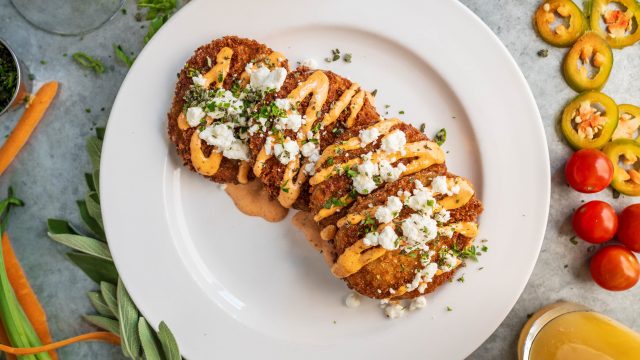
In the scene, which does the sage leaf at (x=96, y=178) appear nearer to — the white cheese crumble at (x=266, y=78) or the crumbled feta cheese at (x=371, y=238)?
the white cheese crumble at (x=266, y=78)

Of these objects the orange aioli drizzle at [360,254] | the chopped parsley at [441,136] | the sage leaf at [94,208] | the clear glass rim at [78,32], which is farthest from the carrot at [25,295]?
the chopped parsley at [441,136]

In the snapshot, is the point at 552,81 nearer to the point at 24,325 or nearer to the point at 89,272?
the point at 89,272

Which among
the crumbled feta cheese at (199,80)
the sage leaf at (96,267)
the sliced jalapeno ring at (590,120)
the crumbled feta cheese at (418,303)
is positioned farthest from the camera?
the sage leaf at (96,267)

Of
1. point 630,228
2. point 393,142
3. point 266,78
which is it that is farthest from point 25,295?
point 630,228

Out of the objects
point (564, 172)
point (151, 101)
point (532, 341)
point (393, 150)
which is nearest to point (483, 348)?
point (532, 341)

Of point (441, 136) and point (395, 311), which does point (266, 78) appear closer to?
point (441, 136)

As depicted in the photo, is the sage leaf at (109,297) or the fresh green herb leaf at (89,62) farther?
the fresh green herb leaf at (89,62)
